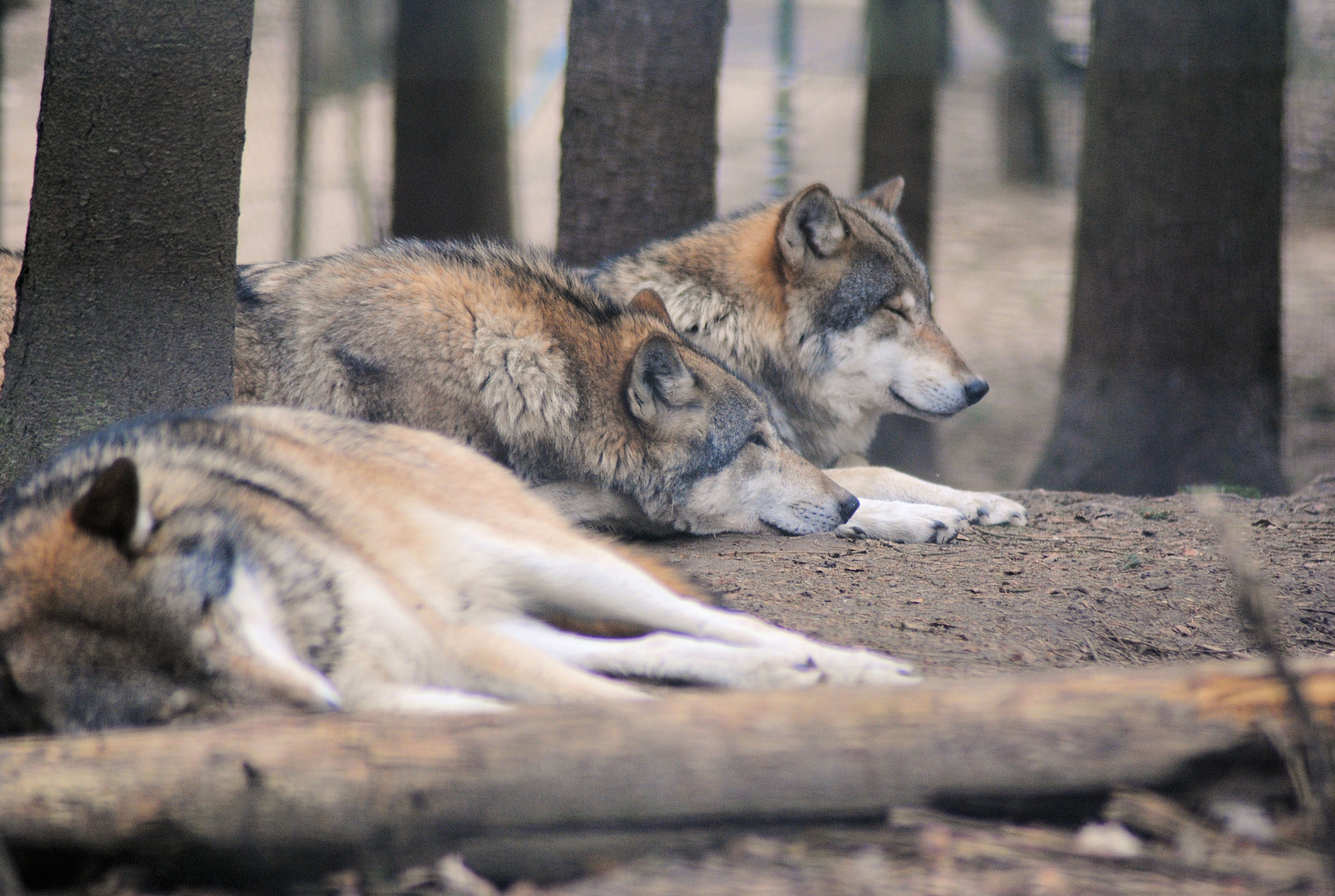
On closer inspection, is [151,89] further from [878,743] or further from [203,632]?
[878,743]

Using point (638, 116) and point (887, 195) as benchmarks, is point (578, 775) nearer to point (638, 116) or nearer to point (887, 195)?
point (638, 116)

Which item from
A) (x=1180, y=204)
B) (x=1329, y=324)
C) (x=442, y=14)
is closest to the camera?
(x=1180, y=204)

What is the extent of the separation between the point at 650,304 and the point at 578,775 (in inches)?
119

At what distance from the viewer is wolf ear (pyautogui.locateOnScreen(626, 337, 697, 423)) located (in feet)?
13.4

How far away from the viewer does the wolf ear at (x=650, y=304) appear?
4.63 metres

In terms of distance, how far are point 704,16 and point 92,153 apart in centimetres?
340

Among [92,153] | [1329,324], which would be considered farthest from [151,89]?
[1329,324]

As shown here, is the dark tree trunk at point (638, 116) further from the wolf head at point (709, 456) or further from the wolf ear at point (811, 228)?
the wolf head at point (709, 456)

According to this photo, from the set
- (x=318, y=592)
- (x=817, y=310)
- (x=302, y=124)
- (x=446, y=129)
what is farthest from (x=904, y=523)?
(x=302, y=124)

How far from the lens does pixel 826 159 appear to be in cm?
1573

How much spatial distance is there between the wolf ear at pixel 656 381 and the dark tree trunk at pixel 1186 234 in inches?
137

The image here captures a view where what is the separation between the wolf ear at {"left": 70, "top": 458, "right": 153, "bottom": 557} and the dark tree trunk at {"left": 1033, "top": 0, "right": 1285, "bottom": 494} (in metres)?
5.79

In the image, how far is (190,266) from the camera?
3.68m

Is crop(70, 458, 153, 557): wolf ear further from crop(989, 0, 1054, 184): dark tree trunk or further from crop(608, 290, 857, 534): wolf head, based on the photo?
crop(989, 0, 1054, 184): dark tree trunk
